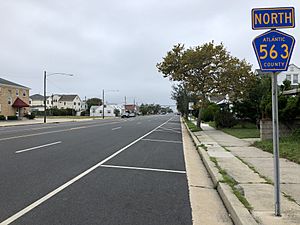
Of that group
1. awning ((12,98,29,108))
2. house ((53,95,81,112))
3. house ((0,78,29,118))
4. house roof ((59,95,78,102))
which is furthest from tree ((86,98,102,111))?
awning ((12,98,29,108))

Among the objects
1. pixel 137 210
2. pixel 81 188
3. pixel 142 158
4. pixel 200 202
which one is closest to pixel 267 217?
pixel 200 202

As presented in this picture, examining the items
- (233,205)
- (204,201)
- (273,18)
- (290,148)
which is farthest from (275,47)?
(290,148)

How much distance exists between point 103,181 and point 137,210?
244 centimetres

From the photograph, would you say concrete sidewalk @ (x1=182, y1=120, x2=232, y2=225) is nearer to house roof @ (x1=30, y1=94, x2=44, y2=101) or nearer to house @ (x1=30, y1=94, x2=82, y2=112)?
house @ (x1=30, y1=94, x2=82, y2=112)

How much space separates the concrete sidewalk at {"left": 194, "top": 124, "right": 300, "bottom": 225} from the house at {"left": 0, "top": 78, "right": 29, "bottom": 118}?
50.6 meters

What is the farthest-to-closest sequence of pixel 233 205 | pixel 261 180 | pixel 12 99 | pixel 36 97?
pixel 36 97, pixel 12 99, pixel 261 180, pixel 233 205

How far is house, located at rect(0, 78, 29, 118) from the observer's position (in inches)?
2243

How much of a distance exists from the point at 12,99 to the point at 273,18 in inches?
2363

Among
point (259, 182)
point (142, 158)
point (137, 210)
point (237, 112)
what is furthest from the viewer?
point (237, 112)

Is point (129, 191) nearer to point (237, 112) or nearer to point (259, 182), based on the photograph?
point (259, 182)

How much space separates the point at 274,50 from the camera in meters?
5.31

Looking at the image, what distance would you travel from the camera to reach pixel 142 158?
12.2m

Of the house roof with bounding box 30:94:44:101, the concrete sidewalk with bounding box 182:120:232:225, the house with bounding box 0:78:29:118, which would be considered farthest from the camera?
the house roof with bounding box 30:94:44:101

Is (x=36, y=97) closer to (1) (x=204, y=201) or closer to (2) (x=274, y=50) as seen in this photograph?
(1) (x=204, y=201)
